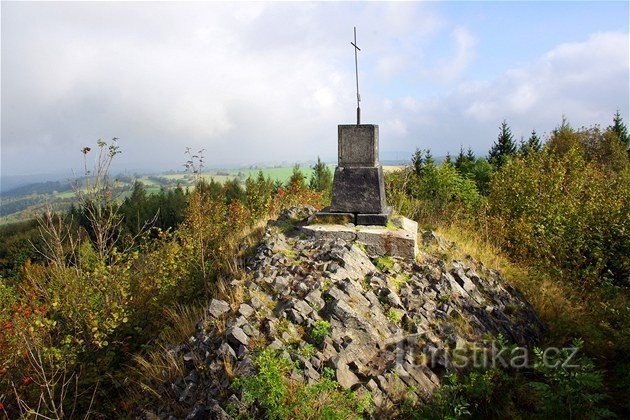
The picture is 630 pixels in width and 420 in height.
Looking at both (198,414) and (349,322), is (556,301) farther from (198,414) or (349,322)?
(198,414)

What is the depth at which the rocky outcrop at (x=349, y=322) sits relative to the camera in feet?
14.0

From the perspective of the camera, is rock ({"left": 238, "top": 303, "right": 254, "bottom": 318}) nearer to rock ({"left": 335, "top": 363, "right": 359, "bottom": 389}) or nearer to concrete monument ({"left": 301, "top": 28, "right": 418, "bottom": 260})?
rock ({"left": 335, "top": 363, "right": 359, "bottom": 389})

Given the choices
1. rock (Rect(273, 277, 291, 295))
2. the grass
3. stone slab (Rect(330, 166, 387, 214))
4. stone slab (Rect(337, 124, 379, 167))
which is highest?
stone slab (Rect(337, 124, 379, 167))

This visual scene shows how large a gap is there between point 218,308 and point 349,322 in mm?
1692

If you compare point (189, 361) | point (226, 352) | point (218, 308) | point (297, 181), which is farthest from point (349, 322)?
point (297, 181)

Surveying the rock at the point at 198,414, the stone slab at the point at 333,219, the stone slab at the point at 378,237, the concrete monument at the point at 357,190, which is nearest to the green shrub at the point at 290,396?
the rock at the point at 198,414

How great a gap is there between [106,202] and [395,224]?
5378mm

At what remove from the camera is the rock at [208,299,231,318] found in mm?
5085

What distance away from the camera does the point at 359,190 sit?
771 centimetres

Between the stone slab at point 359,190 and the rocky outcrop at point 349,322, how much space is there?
3.09 feet

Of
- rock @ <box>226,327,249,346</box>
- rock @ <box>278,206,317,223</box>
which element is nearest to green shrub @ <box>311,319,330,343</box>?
rock @ <box>226,327,249,346</box>

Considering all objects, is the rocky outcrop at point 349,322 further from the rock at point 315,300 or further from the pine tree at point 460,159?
the pine tree at point 460,159

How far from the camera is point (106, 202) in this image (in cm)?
720

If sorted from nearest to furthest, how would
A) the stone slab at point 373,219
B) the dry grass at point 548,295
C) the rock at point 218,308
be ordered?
the rock at point 218,308
the dry grass at point 548,295
the stone slab at point 373,219
